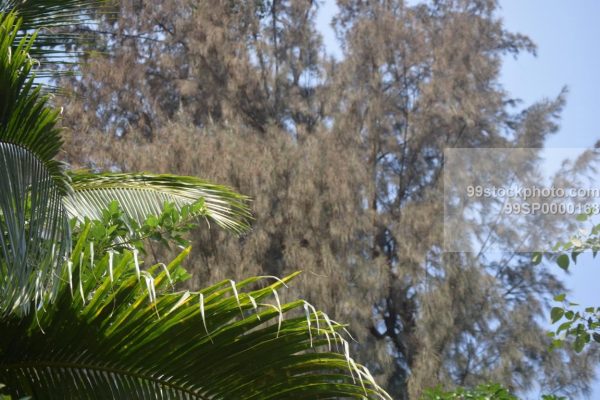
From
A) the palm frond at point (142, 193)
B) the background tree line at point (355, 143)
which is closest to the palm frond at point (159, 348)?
the palm frond at point (142, 193)

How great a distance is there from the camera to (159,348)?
6.30 ft

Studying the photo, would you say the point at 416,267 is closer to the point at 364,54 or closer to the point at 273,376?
the point at 364,54

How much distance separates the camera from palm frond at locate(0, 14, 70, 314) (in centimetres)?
204

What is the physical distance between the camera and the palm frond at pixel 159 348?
189 cm

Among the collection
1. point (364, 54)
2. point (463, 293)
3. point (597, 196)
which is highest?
point (364, 54)

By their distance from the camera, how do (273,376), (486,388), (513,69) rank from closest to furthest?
(273,376), (486,388), (513,69)

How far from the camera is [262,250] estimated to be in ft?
31.9

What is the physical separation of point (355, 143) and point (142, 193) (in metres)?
7.00

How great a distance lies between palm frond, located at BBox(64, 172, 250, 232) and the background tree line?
17.5ft

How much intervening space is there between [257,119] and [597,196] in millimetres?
3991

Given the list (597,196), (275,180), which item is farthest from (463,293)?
(275,180)

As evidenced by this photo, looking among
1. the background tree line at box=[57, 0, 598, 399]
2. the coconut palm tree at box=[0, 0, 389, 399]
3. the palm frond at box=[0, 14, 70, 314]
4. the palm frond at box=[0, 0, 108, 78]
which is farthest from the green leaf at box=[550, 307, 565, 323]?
the background tree line at box=[57, 0, 598, 399]

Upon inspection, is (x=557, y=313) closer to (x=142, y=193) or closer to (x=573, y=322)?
(x=573, y=322)

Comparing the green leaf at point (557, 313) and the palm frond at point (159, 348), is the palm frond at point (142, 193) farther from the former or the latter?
the palm frond at point (159, 348)
